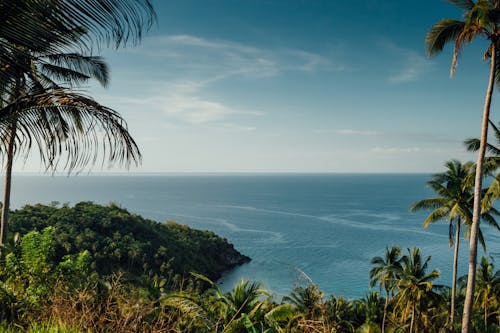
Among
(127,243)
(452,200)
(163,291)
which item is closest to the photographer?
(452,200)

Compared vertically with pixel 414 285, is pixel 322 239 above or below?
below

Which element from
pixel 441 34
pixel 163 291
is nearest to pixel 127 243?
pixel 163 291

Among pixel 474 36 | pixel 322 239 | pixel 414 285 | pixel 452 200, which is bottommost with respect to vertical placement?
pixel 322 239

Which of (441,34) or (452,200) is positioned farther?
(452,200)

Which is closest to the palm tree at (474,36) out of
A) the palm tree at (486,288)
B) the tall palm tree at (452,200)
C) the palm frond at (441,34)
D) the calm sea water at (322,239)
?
the palm frond at (441,34)

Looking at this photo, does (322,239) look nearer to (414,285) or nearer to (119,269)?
(414,285)

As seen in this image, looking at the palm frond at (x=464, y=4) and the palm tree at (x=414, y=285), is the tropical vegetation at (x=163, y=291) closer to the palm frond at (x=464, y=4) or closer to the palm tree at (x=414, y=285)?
the palm tree at (x=414, y=285)

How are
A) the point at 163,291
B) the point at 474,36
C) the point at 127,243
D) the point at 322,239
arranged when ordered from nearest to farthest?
the point at 474,36 → the point at 163,291 → the point at 127,243 → the point at 322,239

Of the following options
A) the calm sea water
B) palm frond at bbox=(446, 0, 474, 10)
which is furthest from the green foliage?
palm frond at bbox=(446, 0, 474, 10)

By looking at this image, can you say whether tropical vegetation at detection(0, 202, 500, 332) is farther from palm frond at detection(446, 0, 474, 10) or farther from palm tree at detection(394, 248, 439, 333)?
palm frond at detection(446, 0, 474, 10)

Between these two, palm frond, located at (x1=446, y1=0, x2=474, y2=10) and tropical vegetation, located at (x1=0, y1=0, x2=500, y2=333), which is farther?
palm frond, located at (x1=446, y1=0, x2=474, y2=10)

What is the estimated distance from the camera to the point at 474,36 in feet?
37.6

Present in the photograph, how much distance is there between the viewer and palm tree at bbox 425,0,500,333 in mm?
11023

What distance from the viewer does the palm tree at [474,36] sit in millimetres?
11023
